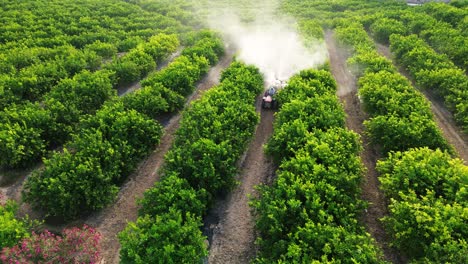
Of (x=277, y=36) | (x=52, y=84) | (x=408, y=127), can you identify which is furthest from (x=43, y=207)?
(x=277, y=36)

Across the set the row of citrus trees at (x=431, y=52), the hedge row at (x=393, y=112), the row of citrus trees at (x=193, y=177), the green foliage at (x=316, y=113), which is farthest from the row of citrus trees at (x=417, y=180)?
the row of citrus trees at (x=193, y=177)

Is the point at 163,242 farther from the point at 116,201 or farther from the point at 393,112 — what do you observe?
the point at 393,112

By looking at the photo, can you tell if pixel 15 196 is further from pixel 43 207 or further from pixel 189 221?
pixel 189 221

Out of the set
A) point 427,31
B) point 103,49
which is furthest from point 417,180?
point 103,49

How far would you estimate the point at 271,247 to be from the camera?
50.8ft

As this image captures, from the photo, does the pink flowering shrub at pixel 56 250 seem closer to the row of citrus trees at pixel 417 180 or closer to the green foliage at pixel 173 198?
the green foliage at pixel 173 198

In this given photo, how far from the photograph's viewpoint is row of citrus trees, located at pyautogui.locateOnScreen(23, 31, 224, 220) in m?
17.9

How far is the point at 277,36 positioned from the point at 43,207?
4029cm

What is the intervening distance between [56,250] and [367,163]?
825 inches

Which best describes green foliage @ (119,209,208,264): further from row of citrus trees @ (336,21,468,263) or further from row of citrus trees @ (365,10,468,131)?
row of citrus trees @ (365,10,468,131)

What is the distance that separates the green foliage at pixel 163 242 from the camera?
1409 cm

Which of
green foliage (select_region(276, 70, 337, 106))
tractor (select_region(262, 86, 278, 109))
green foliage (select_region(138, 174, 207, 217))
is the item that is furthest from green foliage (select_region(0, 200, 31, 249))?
tractor (select_region(262, 86, 278, 109))

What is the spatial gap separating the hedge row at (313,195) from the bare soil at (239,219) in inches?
41.2

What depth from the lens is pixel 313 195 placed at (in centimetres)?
1630
